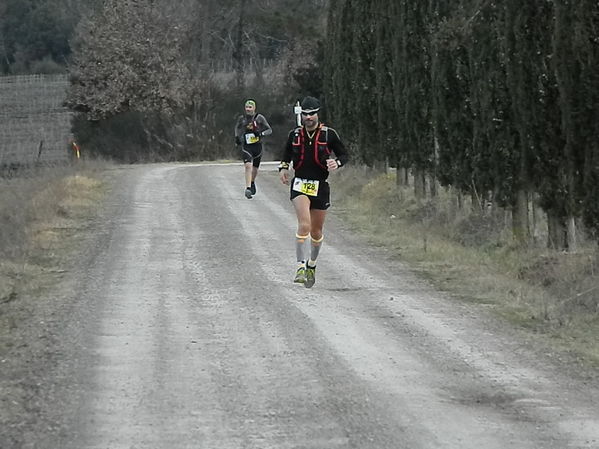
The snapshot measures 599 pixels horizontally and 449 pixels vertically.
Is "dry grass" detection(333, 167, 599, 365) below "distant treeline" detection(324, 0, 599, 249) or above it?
below

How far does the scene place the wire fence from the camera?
50688 millimetres

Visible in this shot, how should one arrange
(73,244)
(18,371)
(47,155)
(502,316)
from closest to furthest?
(18,371) < (502,316) < (73,244) < (47,155)

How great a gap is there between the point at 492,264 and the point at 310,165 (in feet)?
Answer: 13.8

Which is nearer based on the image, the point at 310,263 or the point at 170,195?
the point at 310,263

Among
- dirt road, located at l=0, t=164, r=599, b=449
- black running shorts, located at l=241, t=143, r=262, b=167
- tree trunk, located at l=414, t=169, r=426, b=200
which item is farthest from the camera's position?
tree trunk, located at l=414, t=169, r=426, b=200

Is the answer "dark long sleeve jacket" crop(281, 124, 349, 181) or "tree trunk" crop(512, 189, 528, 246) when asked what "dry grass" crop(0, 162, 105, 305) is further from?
"tree trunk" crop(512, 189, 528, 246)

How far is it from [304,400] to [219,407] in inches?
24.0

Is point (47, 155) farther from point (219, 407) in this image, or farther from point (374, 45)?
point (219, 407)

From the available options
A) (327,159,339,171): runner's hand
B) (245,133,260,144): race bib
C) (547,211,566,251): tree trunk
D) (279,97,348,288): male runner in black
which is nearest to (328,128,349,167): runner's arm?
(279,97,348,288): male runner in black

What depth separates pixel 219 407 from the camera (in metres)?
7.68

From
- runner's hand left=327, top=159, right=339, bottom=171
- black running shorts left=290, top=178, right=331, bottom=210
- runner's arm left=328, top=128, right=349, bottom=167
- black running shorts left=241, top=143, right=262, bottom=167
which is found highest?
runner's arm left=328, top=128, right=349, bottom=167

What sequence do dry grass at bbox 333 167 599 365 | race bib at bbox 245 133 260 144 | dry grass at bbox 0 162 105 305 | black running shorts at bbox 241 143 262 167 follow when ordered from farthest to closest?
black running shorts at bbox 241 143 262 167 → race bib at bbox 245 133 260 144 → dry grass at bbox 0 162 105 305 → dry grass at bbox 333 167 599 365

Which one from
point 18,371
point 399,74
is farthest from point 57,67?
point 18,371

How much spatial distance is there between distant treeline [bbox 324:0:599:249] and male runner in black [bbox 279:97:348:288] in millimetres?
3064
